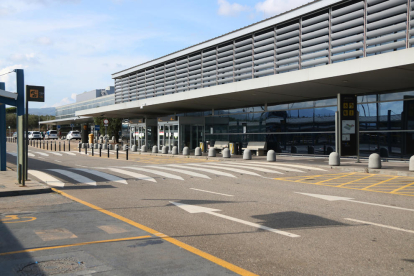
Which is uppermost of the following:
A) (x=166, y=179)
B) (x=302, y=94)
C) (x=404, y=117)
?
(x=302, y=94)

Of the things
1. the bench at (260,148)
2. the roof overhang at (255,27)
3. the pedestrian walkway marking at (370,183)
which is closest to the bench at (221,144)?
the bench at (260,148)

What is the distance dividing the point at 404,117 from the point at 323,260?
765 inches

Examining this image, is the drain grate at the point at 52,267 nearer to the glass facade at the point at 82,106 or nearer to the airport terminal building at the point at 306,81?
the airport terminal building at the point at 306,81

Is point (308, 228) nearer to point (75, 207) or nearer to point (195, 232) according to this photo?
point (195, 232)

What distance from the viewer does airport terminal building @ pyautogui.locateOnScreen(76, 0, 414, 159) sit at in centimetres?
1978

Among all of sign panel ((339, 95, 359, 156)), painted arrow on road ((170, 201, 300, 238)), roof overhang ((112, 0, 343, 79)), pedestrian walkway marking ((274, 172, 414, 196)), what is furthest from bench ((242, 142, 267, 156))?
painted arrow on road ((170, 201, 300, 238))

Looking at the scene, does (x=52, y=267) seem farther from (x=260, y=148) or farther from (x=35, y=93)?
(x=260, y=148)

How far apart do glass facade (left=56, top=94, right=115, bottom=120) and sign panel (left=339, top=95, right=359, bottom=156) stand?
2377 inches

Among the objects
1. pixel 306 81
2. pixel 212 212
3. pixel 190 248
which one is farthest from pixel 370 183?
pixel 190 248

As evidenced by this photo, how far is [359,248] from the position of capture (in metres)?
5.66

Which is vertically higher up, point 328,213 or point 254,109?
point 254,109

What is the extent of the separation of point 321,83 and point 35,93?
45.8 ft

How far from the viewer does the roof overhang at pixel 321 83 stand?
16.1 meters

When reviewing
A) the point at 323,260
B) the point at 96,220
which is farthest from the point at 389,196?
the point at 96,220
